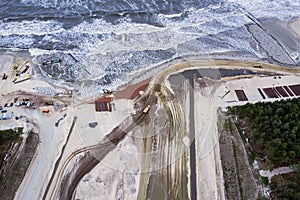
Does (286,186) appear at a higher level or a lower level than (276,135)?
lower

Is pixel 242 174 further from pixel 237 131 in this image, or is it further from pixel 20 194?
pixel 20 194

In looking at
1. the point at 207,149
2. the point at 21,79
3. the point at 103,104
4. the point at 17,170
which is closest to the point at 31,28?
the point at 21,79

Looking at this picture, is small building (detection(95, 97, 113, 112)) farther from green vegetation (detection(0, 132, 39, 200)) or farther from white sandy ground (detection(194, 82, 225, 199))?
white sandy ground (detection(194, 82, 225, 199))

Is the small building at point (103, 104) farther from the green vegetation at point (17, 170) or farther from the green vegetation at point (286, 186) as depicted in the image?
the green vegetation at point (286, 186)

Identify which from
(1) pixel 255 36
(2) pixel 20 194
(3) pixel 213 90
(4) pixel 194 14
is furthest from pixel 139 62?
(2) pixel 20 194

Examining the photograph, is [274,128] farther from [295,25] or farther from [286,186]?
[295,25]

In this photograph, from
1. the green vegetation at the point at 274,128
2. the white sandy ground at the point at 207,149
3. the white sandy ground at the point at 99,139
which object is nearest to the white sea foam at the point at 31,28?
the white sandy ground at the point at 99,139
